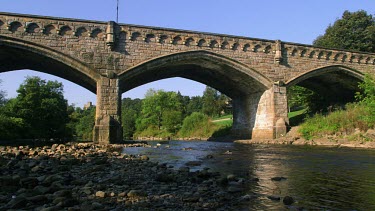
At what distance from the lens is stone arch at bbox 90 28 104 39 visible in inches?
818

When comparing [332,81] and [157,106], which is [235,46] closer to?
[332,81]

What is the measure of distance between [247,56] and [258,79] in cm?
211

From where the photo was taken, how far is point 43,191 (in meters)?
5.28

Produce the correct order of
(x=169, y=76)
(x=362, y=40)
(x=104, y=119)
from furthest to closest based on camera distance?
1. (x=362, y=40)
2. (x=169, y=76)
3. (x=104, y=119)

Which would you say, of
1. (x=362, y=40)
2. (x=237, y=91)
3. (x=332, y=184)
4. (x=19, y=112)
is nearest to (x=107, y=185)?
(x=332, y=184)

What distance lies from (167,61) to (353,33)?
31.3 m

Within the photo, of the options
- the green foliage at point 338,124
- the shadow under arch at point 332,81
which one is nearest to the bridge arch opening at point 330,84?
the shadow under arch at point 332,81

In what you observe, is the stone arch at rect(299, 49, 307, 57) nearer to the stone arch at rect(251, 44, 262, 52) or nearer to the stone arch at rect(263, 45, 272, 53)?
the stone arch at rect(263, 45, 272, 53)

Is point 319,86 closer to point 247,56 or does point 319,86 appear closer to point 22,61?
point 247,56

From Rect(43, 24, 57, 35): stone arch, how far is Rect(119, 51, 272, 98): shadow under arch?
4.94 m

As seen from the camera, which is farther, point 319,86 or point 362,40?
point 362,40

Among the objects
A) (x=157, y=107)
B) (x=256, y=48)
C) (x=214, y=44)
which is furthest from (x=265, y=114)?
(x=157, y=107)

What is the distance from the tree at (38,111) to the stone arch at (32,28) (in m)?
13.0

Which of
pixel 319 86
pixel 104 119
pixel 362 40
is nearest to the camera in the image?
pixel 104 119
